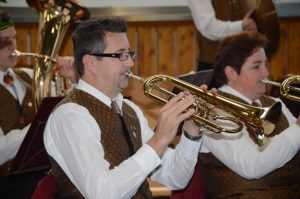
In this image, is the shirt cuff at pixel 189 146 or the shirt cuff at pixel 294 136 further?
the shirt cuff at pixel 294 136

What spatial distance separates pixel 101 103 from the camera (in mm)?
2400

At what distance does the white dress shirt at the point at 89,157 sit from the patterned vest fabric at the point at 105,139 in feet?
0.11

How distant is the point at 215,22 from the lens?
4305 millimetres

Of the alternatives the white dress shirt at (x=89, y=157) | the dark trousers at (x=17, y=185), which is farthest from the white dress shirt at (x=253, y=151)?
the dark trousers at (x=17, y=185)

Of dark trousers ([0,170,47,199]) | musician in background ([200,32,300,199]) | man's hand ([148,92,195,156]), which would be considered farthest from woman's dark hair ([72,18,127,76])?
dark trousers ([0,170,47,199])

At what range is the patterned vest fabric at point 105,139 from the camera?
231cm

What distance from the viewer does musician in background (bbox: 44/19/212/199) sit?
2.13 meters

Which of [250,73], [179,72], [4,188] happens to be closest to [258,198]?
[250,73]

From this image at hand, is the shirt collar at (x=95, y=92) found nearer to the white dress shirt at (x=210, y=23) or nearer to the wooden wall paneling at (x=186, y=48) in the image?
the white dress shirt at (x=210, y=23)

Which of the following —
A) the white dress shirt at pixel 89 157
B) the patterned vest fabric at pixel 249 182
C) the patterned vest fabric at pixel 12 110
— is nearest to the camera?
the white dress shirt at pixel 89 157

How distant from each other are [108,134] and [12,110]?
1198mm

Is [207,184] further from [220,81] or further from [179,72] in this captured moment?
[179,72]

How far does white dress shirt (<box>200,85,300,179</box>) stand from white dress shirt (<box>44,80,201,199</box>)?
322 millimetres

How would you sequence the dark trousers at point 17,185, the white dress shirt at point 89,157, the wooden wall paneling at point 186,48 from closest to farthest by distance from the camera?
1. the white dress shirt at point 89,157
2. the dark trousers at point 17,185
3. the wooden wall paneling at point 186,48
